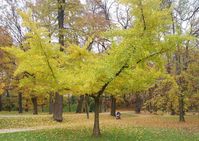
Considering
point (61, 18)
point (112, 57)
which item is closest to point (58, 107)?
point (61, 18)

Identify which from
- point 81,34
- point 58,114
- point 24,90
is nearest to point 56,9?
point 81,34

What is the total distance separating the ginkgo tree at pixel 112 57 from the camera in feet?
49.3

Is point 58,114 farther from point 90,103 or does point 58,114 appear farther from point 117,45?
point 90,103

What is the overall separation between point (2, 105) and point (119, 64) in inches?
1535

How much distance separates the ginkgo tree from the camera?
591 inches

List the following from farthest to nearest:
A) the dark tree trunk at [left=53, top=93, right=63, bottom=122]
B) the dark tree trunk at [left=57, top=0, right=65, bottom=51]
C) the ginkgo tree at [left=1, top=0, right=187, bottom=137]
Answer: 1. the dark tree trunk at [left=53, top=93, right=63, bottom=122]
2. the dark tree trunk at [left=57, top=0, right=65, bottom=51]
3. the ginkgo tree at [left=1, top=0, right=187, bottom=137]

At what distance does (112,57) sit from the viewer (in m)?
15.2

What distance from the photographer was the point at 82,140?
51.6 feet

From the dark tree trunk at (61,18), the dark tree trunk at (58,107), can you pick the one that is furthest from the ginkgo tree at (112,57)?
the dark tree trunk at (58,107)

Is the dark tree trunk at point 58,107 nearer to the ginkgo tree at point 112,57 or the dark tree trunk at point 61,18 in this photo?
the dark tree trunk at point 61,18

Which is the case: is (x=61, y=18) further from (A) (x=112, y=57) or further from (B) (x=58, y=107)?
(A) (x=112, y=57)

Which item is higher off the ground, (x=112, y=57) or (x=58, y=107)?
(x=112, y=57)

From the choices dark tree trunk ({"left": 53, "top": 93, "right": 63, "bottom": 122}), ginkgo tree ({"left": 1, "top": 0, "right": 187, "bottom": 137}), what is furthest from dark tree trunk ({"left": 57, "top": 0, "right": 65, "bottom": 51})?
ginkgo tree ({"left": 1, "top": 0, "right": 187, "bottom": 137})

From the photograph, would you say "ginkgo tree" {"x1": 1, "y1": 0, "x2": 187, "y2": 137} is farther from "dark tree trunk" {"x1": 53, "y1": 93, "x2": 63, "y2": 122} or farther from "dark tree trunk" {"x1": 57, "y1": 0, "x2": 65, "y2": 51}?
"dark tree trunk" {"x1": 53, "y1": 93, "x2": 63, "y2": 122}
